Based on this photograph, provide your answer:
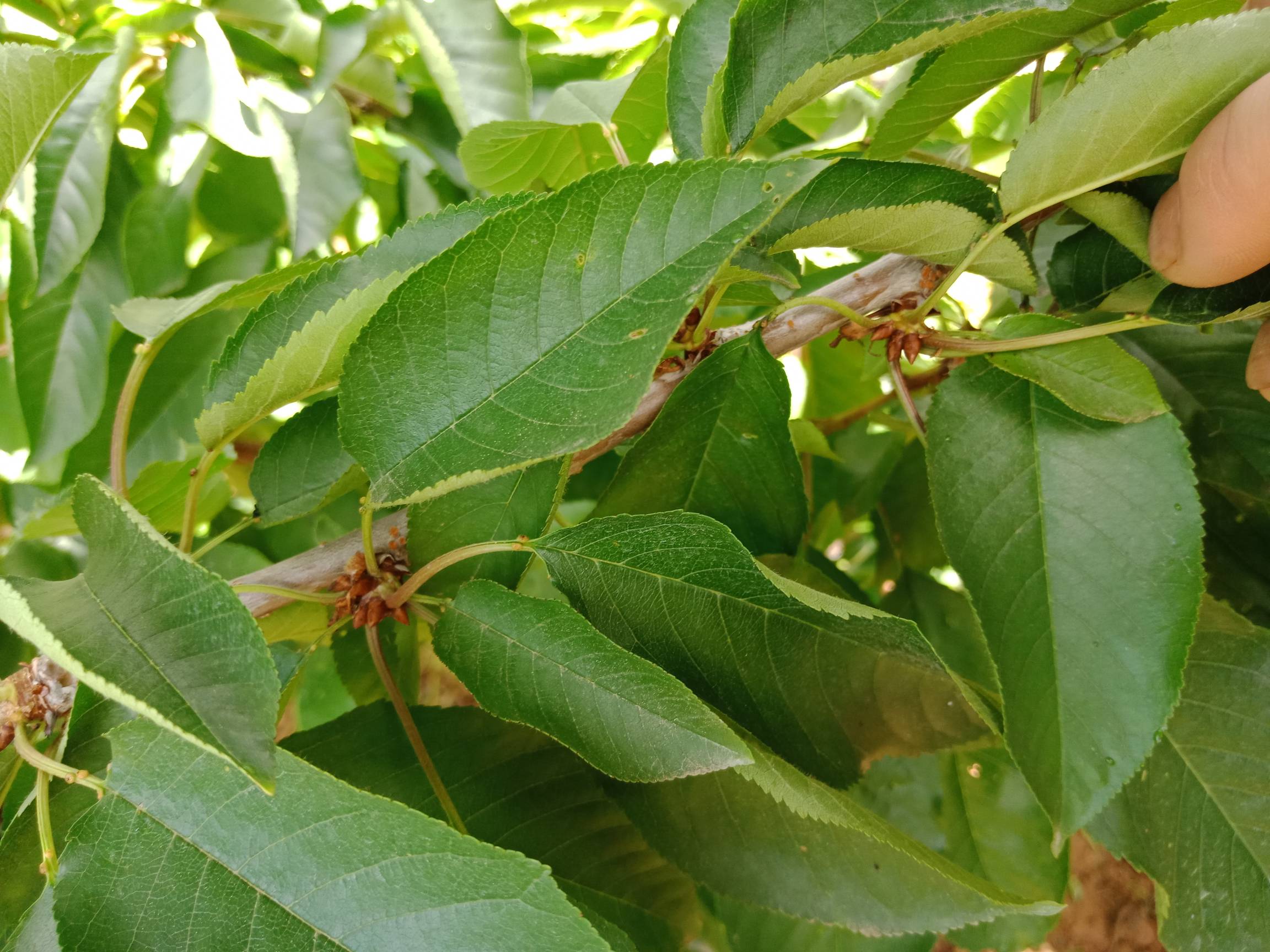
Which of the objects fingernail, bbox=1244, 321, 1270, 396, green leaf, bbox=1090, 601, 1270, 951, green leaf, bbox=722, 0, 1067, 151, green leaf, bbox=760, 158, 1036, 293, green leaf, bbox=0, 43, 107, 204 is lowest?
green leaf, bbox=1090, 601, 1270, 951

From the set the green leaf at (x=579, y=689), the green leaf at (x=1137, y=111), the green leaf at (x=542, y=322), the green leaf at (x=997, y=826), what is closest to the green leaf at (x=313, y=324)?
the green leaf at (x=542, y=322)

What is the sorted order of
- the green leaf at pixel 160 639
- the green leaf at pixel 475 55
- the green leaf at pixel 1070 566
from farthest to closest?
the green leaf at pixel 475 55 < the green leaf at pixel 1070 566 < the green leaf at pixel 160 639

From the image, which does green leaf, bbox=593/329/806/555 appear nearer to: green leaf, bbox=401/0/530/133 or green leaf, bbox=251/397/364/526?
green leaf, bbox=251/397/364/526

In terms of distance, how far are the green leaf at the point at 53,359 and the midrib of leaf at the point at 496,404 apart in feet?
1.37

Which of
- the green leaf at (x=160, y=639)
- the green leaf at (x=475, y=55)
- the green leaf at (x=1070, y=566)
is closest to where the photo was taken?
the green leaf at (x=160, y=639)

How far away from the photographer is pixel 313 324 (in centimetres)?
34

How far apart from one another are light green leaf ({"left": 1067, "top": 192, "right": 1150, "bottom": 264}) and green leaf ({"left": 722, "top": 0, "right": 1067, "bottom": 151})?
0.34 feet

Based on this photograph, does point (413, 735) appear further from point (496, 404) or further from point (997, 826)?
point (997, 826)

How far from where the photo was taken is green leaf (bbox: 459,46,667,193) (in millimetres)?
493

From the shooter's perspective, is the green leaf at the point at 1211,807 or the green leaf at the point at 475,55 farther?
the green leaf at the point at 475,55

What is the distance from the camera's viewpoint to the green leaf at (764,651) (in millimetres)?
372

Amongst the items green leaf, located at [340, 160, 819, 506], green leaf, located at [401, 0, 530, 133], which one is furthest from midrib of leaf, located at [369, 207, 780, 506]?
green leaf, located at [401, 0, 530, 133]

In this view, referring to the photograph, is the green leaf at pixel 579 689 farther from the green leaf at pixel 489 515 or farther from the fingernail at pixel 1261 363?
the fingernail at pixel 1261 363

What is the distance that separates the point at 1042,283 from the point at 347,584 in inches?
19.6
